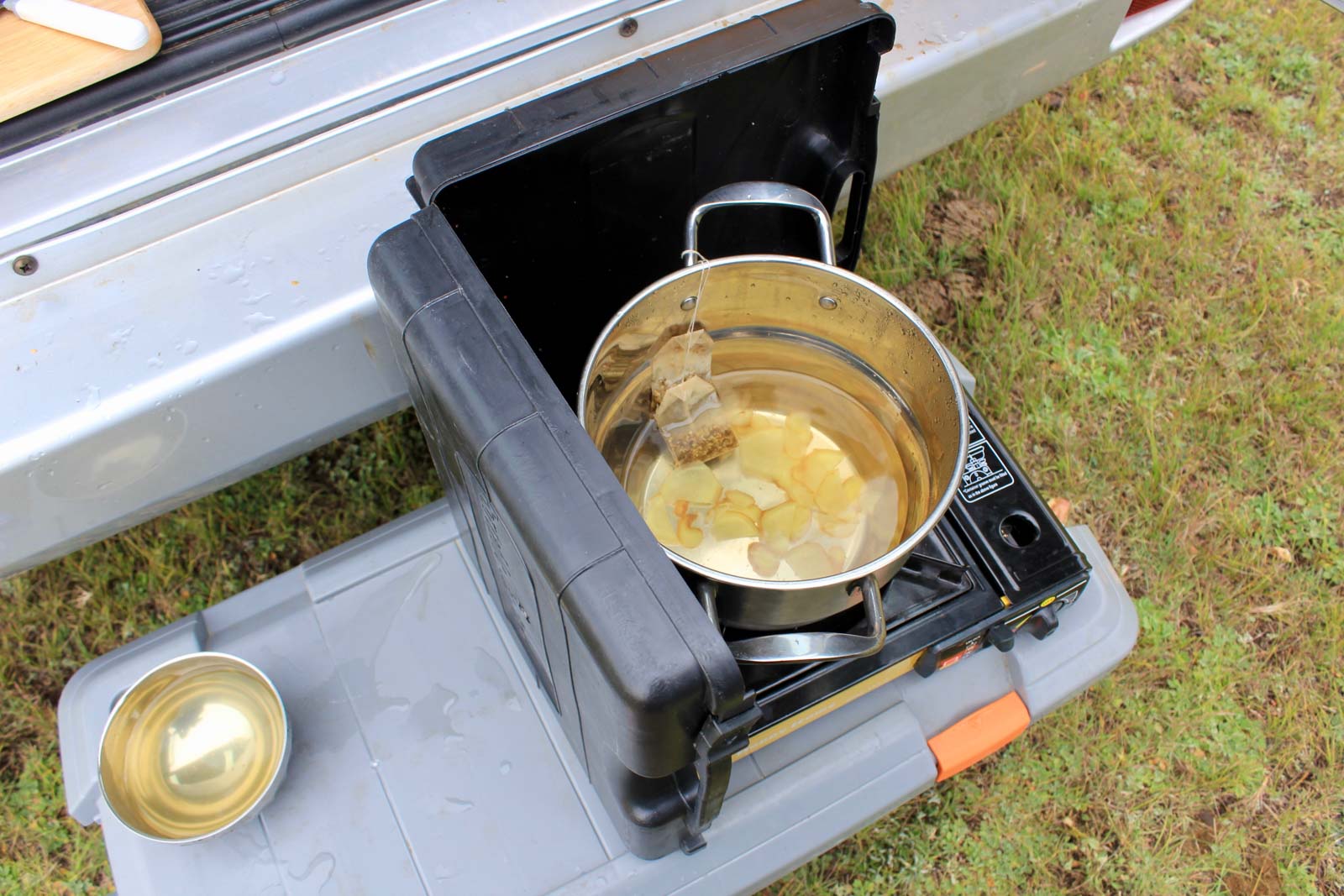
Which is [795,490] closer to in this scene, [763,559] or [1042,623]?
[763,559]

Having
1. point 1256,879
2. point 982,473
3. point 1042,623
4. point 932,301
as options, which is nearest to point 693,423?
point 982,473

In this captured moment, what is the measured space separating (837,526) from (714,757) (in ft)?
1.41

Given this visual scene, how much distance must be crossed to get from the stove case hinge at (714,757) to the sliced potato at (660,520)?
0.28 metres

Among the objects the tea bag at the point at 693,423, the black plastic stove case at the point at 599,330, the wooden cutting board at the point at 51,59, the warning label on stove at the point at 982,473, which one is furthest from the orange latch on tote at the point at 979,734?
the wooden cutting board at the point at 51,59

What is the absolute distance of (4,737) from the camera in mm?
1671

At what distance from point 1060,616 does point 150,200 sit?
1339 mm

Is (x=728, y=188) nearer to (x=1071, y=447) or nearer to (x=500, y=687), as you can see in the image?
(x=500, y=687)

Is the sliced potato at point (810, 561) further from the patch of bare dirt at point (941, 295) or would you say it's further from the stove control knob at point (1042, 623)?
the patch of bare dirt at point (941, 295)

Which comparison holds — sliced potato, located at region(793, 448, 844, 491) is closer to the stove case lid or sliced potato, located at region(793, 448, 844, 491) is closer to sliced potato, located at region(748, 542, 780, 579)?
sliced potato, located at region(748, 542, 780, 579)

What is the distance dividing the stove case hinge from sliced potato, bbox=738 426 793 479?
0.38m

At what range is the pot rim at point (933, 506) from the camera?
0.86 metres

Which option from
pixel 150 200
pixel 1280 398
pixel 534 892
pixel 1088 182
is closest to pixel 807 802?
pixel 534 892

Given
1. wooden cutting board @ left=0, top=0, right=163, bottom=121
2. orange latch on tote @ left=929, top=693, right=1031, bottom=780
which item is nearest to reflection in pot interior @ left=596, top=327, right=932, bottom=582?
orange latch on tote @ left=929, top=693, right=1031, bottom=780

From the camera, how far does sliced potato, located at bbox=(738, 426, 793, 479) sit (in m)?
1.23
